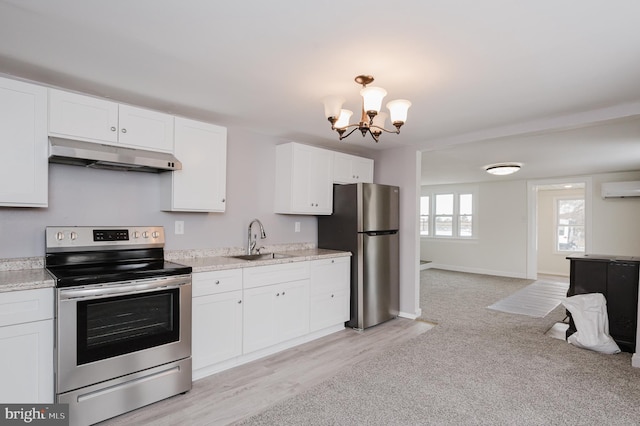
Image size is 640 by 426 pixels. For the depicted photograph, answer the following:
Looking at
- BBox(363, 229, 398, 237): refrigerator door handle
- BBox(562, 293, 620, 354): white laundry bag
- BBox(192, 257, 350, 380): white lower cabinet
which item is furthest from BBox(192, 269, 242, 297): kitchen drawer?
BBox(562, 293, 620, 354): white laundry bag

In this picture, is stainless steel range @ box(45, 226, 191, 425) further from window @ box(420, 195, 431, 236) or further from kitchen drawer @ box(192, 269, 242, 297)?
window @ box(420, 195, 431, 236)

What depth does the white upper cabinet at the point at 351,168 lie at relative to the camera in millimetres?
4203

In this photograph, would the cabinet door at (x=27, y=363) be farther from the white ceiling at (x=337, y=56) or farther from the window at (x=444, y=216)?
the window at (x=444, y=216)

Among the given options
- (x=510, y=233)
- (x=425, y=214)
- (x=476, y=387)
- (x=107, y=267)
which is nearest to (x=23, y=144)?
(x=107, y=267)

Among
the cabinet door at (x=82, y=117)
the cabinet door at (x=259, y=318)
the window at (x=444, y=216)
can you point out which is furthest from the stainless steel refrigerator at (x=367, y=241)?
the window at (x=444, y=216)

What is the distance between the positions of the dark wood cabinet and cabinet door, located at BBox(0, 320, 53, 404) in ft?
14.9

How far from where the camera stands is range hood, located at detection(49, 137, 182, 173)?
7.37 ft

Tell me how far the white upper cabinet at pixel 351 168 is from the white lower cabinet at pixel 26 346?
2.97 metres

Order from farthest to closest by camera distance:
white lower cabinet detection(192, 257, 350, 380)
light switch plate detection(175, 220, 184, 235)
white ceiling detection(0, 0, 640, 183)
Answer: light switch plate detection(175, 220, 184, 235) < white lower cabinet detection(192, 257, 350, 380) < white ceiling detection(0, 0, 640, 183)

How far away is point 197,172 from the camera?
9.90 feet

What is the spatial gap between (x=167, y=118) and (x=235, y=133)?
35.0 inches

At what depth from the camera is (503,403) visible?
2.39 m

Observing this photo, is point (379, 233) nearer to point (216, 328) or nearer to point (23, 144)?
point (216, 328)

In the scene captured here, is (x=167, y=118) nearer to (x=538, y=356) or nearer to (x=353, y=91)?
(x=353, y=91)
